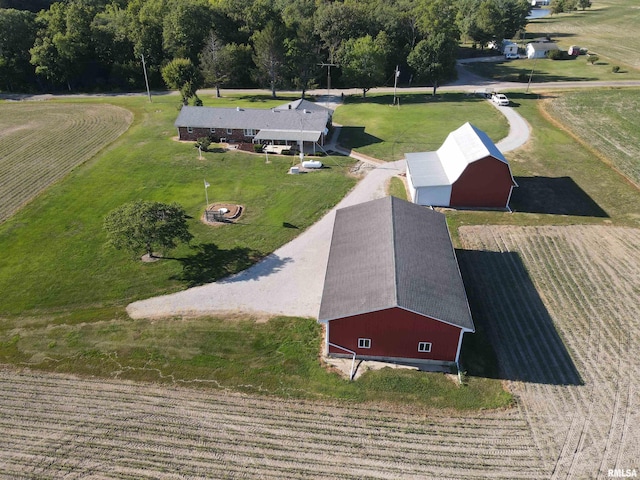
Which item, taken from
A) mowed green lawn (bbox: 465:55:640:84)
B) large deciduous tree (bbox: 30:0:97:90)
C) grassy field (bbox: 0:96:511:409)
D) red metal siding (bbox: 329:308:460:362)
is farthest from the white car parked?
large deciduous tree (bbox: 30:0:97:90)

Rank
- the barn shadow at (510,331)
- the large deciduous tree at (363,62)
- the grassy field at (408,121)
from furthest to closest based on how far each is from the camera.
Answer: the large deciduous tree at (363,62)
the grassy field at (408,121)
the barn shadow at (510,331)

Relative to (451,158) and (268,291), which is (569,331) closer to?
(268,291)

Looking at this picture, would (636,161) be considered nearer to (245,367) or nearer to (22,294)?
(245,367)

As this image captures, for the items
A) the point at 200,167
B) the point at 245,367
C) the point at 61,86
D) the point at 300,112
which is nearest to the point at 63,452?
the point at 245,367

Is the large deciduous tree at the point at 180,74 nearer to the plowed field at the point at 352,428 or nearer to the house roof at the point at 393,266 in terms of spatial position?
the house roof at the point at 393,266

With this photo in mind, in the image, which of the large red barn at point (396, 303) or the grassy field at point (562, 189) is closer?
the large red barn at point (396, 303)

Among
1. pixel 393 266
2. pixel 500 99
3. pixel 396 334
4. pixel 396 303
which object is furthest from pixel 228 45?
pixel 396 334

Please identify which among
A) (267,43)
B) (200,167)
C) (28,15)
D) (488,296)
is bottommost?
(488,296)

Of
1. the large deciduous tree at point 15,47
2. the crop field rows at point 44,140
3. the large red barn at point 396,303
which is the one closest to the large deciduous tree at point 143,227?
the large red barn at point 396,303

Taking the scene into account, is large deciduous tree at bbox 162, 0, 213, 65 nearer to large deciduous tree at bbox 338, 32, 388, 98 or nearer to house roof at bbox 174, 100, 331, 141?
large deciduous tree at bbox 338, 32, 388, 98
